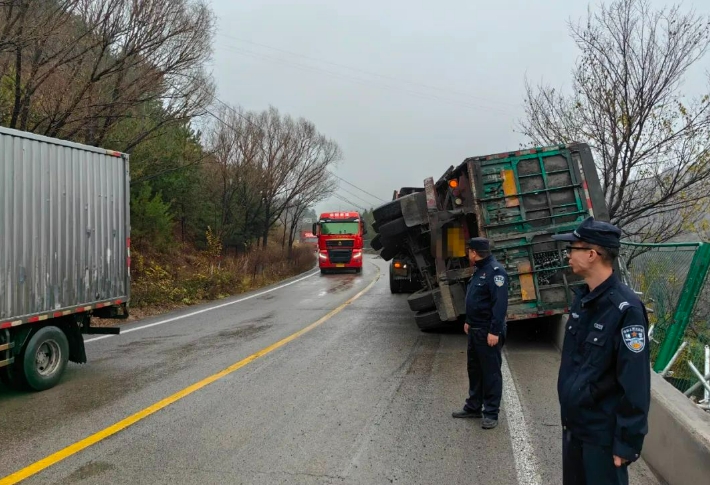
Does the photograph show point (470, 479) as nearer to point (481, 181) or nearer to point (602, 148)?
point (481, 181)

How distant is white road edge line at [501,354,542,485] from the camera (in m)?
4.25

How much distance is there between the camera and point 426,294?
10.3 m

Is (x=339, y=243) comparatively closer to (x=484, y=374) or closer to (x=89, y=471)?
(x=484, y=374)

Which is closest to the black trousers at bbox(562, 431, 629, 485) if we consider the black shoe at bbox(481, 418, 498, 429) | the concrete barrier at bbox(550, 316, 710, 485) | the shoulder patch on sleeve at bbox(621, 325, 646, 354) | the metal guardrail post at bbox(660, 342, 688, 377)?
the shoulder patch on sleeve at bbox(621, 325, 646, 354)

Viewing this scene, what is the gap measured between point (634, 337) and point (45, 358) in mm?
6724

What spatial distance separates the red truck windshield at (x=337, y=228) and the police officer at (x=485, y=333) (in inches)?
994

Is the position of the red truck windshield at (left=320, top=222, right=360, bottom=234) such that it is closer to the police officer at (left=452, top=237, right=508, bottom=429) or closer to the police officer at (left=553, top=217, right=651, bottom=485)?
the police officer at (left=452, top=237, right=508, bottom=429)

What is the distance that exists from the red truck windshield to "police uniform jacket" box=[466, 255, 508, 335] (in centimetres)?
2528

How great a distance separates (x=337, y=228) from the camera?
31000 mm

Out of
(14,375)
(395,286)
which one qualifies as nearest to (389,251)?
(395,286)

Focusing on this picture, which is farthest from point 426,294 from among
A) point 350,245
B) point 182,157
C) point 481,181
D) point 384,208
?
point 350,245

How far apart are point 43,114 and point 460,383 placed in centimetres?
1137

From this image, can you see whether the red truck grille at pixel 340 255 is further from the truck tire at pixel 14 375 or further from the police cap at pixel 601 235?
the police cap at pixel 601 235

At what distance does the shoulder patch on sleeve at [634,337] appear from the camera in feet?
8.49
